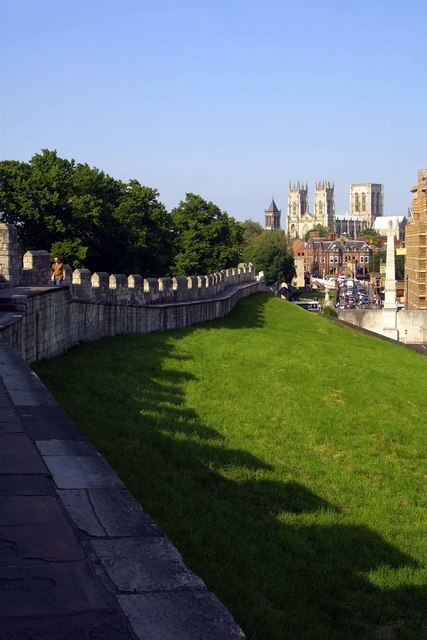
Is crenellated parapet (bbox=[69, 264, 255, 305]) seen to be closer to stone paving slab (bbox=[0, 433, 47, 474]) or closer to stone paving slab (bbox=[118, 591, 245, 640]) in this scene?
stone paving slab (bbox=[0, 433, 47, 474])

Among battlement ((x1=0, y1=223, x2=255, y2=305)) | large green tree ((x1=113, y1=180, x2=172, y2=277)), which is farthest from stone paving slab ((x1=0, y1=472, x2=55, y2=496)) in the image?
large green tree ((x1=113, y1=180, x2=172, y2=277))

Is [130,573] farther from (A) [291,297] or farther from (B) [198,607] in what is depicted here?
(A) [291,297]

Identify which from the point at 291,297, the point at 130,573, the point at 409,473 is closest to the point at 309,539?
the point at 409,473

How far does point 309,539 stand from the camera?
1016 cm

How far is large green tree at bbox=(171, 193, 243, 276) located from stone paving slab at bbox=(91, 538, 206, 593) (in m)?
67.4

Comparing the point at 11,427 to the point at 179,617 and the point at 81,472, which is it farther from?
the point at 179,617

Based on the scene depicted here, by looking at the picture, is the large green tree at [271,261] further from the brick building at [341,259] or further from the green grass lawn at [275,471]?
the green grass lawn at [275,471]

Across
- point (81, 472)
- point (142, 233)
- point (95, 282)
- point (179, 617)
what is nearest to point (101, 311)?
point (95, 282)

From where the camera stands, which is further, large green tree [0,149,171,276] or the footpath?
large green tree [0,149,171,276]

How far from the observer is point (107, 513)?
5480 mm

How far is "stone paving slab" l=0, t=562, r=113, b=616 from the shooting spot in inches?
157

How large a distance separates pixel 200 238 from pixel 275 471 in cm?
6249

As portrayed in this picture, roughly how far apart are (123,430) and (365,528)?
3.59m

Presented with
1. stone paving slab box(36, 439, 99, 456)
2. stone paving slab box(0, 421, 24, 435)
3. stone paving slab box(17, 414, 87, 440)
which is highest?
stone paving slab box(0, 421, 24, 435)
